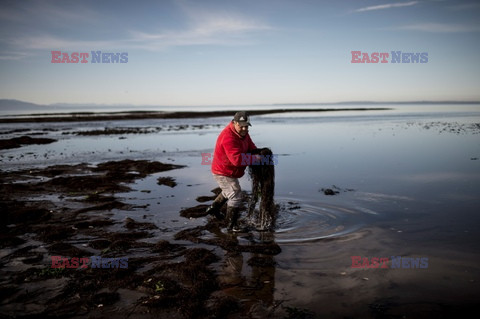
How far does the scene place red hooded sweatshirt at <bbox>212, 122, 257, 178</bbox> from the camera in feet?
22.0

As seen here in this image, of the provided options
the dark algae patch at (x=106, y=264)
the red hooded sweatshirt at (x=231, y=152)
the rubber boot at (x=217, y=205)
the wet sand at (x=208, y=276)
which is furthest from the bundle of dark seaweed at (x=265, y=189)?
the dark algae patch at (x=106, y=264)

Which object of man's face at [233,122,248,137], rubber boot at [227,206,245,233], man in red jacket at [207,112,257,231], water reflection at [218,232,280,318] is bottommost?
water reflection at [218,232,280,318]

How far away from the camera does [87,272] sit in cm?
523

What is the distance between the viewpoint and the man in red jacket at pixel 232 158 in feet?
22.0

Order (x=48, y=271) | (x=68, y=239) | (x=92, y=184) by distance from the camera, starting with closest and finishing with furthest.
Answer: (x=48, y=271)
(x=68, y=239)
(x=92, y=184)

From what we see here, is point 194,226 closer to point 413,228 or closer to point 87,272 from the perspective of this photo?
point 87,272

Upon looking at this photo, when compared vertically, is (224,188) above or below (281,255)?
above

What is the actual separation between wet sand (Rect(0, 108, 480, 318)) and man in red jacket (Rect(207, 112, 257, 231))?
709mm

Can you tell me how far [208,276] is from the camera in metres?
5.08

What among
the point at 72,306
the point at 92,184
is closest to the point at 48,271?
the point at 72,306

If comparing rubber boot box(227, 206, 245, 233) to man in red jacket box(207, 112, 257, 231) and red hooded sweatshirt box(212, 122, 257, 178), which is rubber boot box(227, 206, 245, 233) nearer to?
man in red jacket box(207, 112, 257, 231)

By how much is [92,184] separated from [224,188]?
6.56m

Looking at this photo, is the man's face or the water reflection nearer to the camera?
the water reflection

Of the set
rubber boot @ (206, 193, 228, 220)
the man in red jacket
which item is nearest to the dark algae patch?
rubber boot @ (206, 193, 228, 220)
